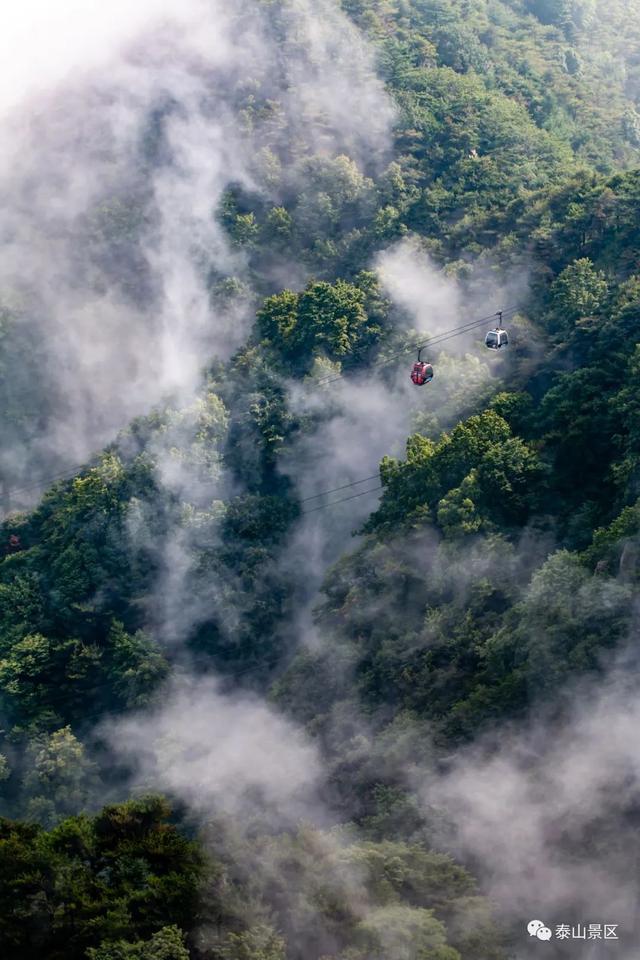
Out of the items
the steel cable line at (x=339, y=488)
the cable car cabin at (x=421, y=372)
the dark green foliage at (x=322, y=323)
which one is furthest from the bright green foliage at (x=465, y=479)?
the dark green foliage at (x=322, y=323)

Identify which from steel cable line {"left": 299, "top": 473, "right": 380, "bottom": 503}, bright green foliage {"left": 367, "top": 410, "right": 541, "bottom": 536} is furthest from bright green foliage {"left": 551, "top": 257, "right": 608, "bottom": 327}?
steel cable line {"left": 299, "top": 473, "right": 380, "bottom": 503}

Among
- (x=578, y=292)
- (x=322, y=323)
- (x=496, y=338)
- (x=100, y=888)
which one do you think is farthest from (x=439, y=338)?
(x=100, y=888)

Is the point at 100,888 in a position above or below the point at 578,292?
below

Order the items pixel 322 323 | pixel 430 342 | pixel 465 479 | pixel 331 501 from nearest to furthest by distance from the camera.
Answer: pixel 465 479, pixel 331 501, pixel 430 342, pixel 322 323

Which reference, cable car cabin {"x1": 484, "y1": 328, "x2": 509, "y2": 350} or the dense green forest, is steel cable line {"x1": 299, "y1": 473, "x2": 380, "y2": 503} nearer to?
the dense green forest

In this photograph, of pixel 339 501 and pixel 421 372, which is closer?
pixel 421 372

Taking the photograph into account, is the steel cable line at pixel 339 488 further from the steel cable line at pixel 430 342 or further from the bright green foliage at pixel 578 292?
the bright green foliage at pixel 578 292

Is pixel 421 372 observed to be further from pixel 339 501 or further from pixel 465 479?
pixel 339 501

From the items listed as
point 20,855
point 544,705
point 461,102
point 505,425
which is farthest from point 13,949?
point 461,102
